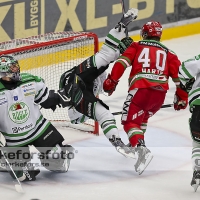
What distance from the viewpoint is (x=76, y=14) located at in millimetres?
8797

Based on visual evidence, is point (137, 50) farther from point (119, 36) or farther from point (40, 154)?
point (40, 154)

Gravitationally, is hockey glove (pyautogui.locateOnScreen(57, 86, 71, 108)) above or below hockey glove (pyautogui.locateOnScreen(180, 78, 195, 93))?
below

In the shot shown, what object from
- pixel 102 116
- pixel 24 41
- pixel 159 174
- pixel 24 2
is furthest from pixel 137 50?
pixel 24 2

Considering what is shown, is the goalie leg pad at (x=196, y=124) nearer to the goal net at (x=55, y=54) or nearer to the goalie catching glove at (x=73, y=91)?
the goalie catching glove at (x=73, y=91)

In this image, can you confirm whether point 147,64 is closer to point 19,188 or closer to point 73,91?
point 73,91

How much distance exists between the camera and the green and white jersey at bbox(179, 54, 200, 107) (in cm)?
517

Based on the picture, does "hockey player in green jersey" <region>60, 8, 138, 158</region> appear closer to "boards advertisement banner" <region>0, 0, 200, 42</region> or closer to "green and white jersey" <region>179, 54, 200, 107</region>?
"green and white jersey" <region>179, 54, 200, 107</region>

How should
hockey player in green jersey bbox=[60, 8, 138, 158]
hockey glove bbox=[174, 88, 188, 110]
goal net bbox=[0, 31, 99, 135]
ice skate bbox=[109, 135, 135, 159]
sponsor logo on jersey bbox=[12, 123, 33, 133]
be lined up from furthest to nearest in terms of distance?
goal net bbox=[0, 31, 99, 135] → hockey glove bbox=[174, 88, 188, 110] → hockey player in green jersey bbox=[60, 8, 138, 158] → ice skate bbox=[109, 135, 135, 159] → sponsor logo on jersey bbox=[12, 123, 33, 133]

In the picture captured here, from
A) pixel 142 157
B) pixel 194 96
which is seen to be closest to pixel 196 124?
pixel 194 96

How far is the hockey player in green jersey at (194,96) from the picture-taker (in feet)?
17.0

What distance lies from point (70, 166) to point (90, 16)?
10.9 feet

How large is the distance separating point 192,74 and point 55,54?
174 cm

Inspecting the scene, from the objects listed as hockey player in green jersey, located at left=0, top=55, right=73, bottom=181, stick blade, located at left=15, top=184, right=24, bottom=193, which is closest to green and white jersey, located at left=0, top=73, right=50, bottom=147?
hockey player in green jersey, located at left=0, top=55, right=73, bottom=181

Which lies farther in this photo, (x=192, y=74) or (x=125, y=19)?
(x=125, y=19)
